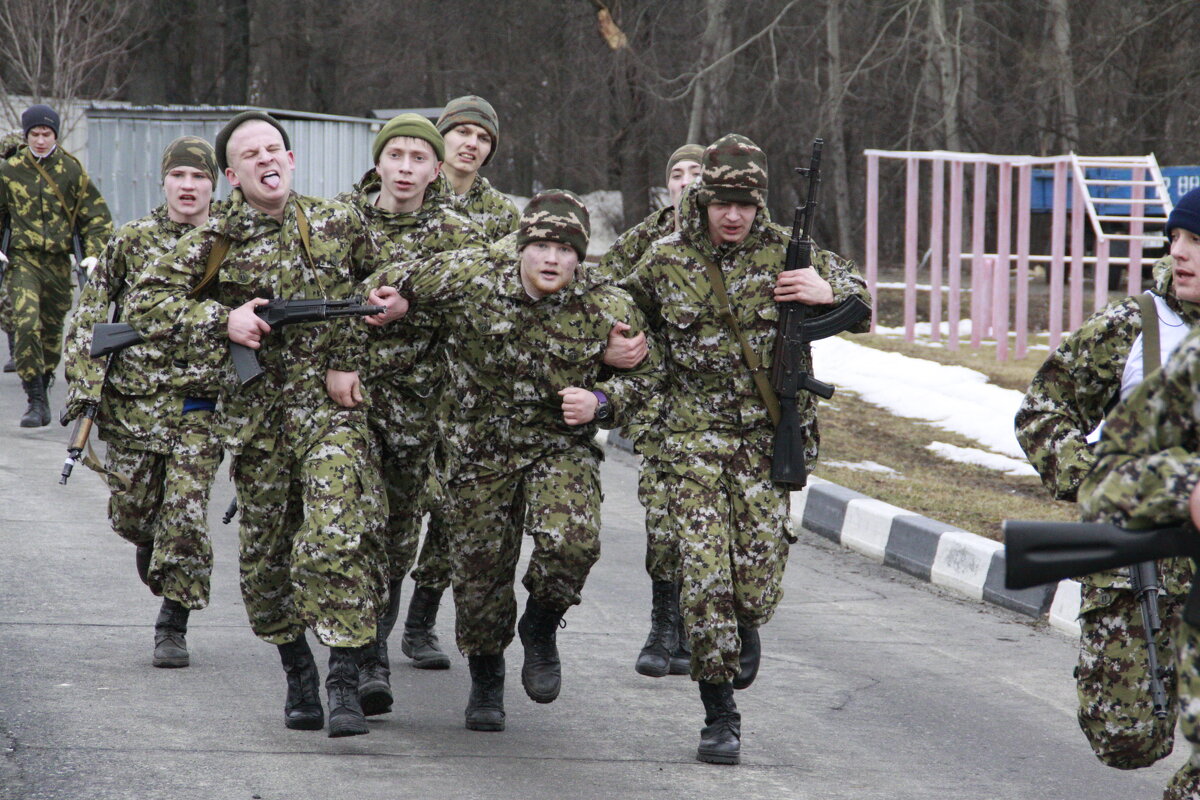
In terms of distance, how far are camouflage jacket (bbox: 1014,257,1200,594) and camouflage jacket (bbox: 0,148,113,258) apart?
7.67 metres

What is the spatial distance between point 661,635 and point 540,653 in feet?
3.59

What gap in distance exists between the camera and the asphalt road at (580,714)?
4.72m

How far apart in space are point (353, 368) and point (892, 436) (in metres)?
7.71

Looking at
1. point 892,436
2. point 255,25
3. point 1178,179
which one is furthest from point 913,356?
point 255,25

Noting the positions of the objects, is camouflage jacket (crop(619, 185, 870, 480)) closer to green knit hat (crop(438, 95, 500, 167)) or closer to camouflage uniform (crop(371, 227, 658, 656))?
camouflage uniform (crop(371, 227, 658, 656))

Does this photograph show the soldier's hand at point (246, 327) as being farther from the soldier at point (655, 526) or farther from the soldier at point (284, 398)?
the soldier at point (655, 526)

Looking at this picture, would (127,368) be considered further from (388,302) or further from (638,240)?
(638,240)

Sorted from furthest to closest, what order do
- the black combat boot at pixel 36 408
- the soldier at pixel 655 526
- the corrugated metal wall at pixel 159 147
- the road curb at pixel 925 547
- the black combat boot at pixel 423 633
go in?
the corrugated metal wall at pixel 159 147, the black combat boot at pixel 36 408, the road curb at pixel 925 547, the black combat boot at pixel 423 633, the soldier at pixel 655 526

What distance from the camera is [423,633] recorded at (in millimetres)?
6203

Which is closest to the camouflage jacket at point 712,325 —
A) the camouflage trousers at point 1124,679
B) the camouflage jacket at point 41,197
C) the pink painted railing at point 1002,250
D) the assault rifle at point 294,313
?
the assault rifle at point 294,313

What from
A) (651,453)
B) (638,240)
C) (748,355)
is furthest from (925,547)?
(748,355)

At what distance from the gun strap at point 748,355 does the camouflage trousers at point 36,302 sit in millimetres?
6748

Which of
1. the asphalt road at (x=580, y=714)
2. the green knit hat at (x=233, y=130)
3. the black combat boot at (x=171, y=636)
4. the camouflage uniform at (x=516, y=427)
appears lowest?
the asphalt road at (x=580, y=714)

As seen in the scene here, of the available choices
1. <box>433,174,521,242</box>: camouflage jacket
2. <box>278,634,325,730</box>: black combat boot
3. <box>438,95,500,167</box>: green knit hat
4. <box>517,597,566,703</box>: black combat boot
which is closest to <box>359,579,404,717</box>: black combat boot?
<box>278,634,325,730</box>: black combat boot
